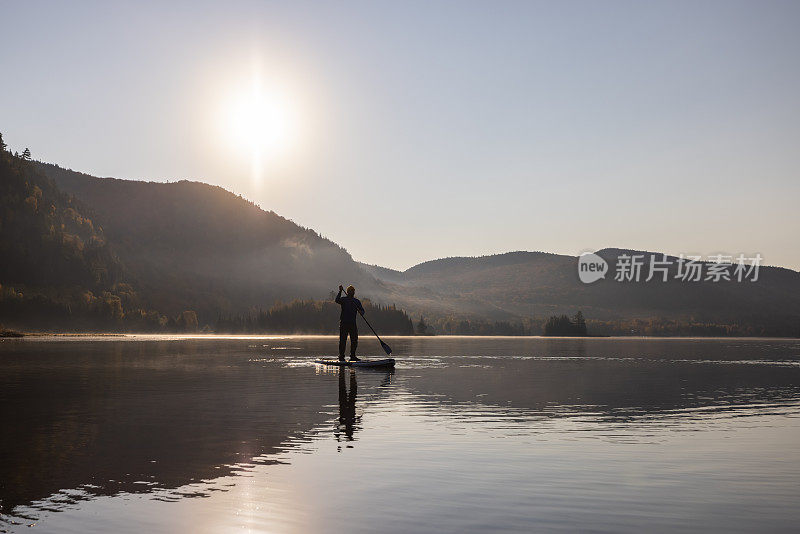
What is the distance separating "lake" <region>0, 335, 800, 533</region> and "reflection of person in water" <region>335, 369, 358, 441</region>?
108mm

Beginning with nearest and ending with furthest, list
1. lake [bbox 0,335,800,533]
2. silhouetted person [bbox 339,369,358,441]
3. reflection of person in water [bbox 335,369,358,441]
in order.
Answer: lake [bbox 0,335,800,533], reflection of person in water [bbox 335,369,358,441], silhouetted person [bbox 339,369,358,441]

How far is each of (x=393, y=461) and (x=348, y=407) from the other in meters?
12.5

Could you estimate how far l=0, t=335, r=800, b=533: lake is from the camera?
46.5 ft

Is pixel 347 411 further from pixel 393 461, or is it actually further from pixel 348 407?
pixel 393 461

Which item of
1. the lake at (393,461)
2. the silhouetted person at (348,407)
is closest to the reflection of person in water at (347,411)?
the silhouetted person at (348,407)

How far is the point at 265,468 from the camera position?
18.4m

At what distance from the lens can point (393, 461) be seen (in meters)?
19.6

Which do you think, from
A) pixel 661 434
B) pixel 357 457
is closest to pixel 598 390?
pixel 661 434

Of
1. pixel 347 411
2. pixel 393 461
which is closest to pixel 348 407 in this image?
pixel 347 411

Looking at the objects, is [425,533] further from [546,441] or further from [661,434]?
[661,434]

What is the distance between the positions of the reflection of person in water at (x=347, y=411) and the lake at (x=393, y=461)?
108mm

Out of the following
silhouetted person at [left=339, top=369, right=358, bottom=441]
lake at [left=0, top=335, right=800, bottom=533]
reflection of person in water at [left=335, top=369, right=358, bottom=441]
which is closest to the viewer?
lake at [left=0, top=335, right=800, bottom=533]

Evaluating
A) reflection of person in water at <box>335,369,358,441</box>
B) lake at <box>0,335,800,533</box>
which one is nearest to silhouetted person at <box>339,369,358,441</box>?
reflection of person in water at <box>335,369,358,441</box>

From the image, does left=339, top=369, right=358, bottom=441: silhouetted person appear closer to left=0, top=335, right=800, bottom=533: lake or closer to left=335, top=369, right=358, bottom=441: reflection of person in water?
left=335, top=369, right=358, bottom=441: reflection of person in water
